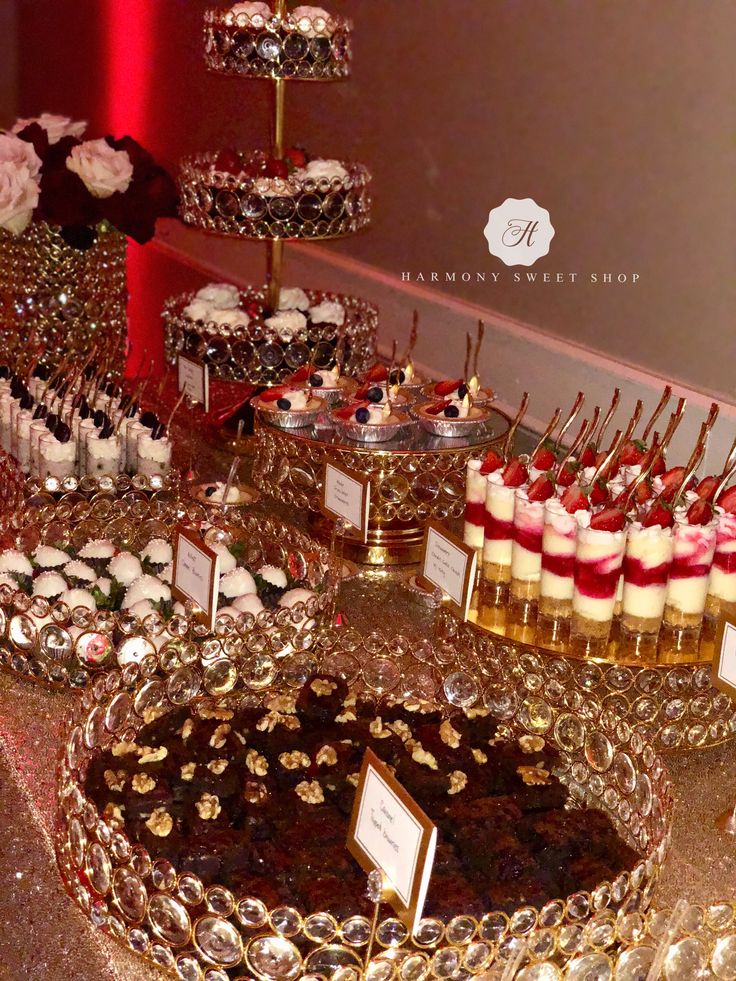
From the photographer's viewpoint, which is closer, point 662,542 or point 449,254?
point 662,542

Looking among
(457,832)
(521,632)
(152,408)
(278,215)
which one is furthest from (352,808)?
(152,408)

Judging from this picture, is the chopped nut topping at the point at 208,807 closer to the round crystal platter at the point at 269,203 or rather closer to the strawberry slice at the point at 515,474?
the strawberry slice at the point at 515,474

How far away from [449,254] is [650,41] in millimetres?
919

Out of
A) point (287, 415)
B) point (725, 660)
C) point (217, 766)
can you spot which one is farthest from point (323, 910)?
point (287, 415)

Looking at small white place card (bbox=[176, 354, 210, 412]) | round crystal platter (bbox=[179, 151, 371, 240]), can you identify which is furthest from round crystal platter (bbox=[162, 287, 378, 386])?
round crystal platter (bbox=[179, 151, 371, 240])

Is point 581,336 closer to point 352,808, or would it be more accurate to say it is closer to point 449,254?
point 449,254

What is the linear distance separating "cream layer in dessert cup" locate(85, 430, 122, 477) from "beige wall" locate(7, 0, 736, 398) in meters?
→ 1.16

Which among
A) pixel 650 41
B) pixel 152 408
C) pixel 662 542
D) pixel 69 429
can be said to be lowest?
pixel 152 408

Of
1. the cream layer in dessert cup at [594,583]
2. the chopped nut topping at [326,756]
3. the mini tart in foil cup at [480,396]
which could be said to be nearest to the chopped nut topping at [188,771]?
the chopped nut topping at [326,756]

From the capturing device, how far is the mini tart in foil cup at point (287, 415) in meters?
2.14

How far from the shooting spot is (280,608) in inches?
64.3

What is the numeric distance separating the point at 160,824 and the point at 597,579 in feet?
2.05

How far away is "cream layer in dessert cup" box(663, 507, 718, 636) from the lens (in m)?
1.55

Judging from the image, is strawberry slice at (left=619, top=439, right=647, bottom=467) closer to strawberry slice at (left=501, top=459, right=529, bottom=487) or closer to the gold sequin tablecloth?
strawberry slice at (left=501, top=459, right=529, bottom=487)
